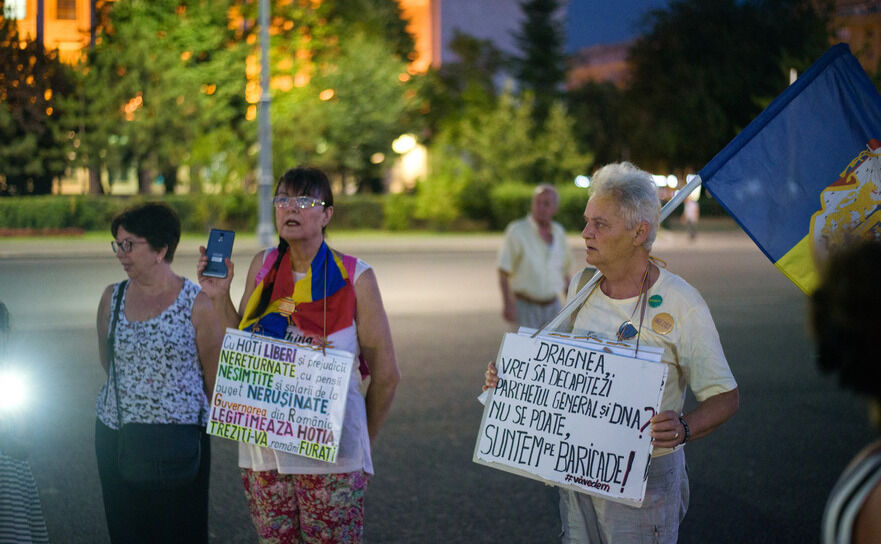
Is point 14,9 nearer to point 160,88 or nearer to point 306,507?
point 306,507

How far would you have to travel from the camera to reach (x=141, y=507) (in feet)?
11.1

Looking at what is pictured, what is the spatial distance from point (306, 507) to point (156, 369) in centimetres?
80

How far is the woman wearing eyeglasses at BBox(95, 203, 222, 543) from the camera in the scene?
3371mm

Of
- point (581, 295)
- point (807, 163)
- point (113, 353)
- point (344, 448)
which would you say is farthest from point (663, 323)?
point (113, 353)

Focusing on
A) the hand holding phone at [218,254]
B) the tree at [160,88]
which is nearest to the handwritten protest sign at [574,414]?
the hand holding phone at [218,254]

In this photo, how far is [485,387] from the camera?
313 cm

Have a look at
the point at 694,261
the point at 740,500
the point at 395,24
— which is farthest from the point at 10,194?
the point at 395,24

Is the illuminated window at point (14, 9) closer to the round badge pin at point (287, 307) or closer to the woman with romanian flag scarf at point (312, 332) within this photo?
the woman with romanian flag scarf at point (312, 332)

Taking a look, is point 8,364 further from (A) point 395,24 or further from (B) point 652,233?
(A) point 395,24

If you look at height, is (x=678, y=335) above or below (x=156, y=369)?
above

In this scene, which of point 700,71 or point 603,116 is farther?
point 603,116

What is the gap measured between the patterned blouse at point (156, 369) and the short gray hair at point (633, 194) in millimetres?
1642

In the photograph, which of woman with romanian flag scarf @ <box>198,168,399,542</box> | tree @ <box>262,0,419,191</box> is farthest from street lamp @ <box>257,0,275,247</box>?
woman with romanian flag scarf @ <box>198,168,399,542</box>

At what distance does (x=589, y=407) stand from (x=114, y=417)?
5.91ft
